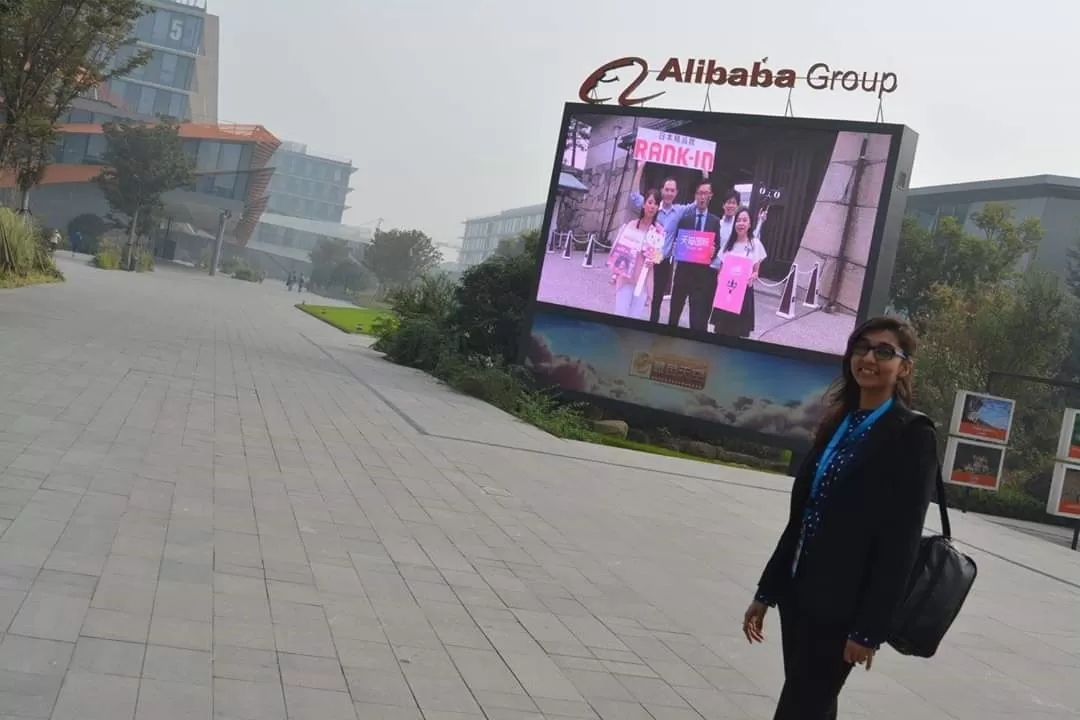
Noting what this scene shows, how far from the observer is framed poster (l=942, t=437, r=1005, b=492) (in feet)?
61.0

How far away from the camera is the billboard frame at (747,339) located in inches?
808

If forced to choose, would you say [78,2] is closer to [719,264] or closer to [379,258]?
[719,264]

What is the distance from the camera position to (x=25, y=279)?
27469 millimetres

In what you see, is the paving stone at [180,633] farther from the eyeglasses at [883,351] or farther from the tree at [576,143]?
the tree at [576,143]

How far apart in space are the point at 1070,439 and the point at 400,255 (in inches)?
3155

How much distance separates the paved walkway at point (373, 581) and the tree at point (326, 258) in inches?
3938

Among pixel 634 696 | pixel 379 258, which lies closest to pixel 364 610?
pixel 634 696

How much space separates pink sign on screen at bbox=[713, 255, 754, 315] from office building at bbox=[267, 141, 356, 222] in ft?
494

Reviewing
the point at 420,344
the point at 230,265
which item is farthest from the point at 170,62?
the point at 420,344

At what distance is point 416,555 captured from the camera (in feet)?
25.2

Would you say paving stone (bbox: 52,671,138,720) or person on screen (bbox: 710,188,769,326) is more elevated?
person on screen (bbox: 710,188,769,326)

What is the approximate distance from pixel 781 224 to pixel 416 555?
48.7 ft

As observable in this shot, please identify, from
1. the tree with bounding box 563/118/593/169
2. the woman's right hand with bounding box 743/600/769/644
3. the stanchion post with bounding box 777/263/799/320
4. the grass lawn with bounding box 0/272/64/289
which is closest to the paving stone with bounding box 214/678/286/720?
the woman's right hand with bounding box 743/600/769/644

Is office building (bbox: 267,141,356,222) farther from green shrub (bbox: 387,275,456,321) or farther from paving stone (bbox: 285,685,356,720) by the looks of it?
paving stone (bbox: 285,685,356,720)
